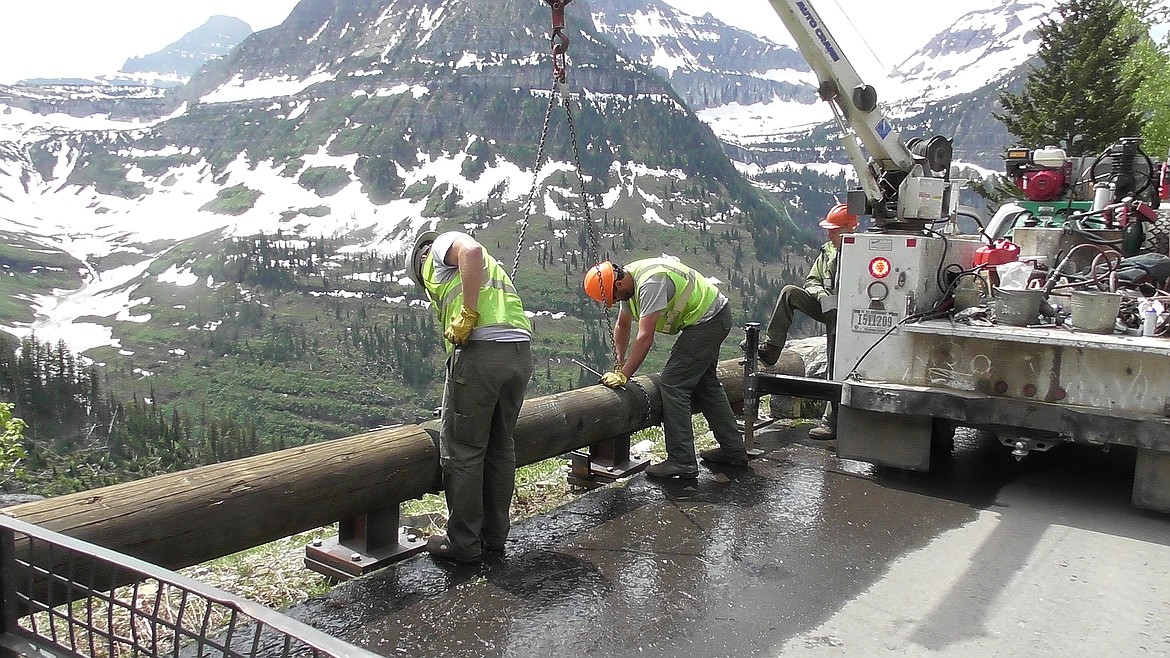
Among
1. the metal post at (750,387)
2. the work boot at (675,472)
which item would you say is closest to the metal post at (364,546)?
the work boot at (675,472)

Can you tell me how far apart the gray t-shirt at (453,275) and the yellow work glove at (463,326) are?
3.3 inches

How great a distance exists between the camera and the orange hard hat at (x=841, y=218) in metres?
7.42

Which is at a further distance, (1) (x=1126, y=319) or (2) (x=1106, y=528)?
(1) (x=1126, y=319)

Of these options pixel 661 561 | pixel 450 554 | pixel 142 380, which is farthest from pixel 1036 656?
pixel 142 380

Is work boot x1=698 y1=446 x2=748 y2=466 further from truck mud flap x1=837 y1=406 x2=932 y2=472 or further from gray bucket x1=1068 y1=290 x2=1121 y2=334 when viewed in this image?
gray bucket x1=1068 y1=290 x2=1121 y2=334

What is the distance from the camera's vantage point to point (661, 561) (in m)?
4.63

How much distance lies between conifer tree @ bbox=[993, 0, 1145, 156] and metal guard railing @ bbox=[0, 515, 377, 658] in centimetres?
3117

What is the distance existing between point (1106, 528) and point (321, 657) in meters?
4.73

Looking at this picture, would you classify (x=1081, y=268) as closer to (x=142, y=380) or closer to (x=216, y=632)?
(x=216, y=632)

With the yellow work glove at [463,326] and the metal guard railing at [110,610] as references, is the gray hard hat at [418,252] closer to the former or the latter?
the yellow work glove at [463,326]

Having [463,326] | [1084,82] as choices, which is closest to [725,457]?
[463,326]

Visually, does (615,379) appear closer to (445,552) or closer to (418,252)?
(418,252)

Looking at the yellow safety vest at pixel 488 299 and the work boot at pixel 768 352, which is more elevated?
the yellow safety vest at pixel 488 299

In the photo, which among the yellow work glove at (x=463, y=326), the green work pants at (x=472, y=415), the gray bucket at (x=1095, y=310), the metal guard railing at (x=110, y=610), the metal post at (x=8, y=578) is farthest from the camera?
the gray bucket at (x=1095, y=310)
